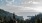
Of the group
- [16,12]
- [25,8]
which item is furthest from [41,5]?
[16,12]

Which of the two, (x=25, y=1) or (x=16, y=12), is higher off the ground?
(x=25, y=1)

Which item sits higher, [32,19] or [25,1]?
[25,1]

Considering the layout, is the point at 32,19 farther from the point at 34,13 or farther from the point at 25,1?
the point at 25,1

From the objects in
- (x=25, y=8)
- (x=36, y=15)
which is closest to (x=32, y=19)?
(x=36, y=15)

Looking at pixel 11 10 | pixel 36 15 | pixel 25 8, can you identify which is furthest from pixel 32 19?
pixel 11 10

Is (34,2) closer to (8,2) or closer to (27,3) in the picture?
(27,3)

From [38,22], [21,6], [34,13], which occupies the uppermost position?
[21,6]

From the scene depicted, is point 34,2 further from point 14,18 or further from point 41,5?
point 14,18
